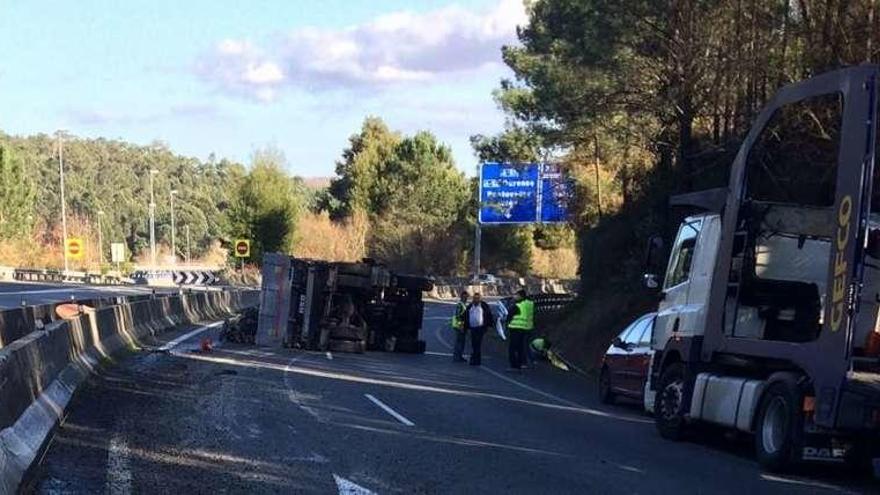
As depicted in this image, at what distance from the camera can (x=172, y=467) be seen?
358 inches

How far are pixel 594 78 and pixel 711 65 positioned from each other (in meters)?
3.29

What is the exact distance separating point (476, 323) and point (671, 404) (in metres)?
11.2

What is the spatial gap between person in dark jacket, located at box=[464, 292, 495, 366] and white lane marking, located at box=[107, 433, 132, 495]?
13.4m

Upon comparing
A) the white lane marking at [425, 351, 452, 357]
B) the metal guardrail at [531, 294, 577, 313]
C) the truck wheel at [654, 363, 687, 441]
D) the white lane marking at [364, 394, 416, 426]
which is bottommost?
the white lane marking at [425, 351, 452, 357]

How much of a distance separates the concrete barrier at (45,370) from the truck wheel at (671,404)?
6.97 metres

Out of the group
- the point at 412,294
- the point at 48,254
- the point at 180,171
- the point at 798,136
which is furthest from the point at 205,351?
the point at 180,171

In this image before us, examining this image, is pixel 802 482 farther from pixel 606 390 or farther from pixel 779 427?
pixel 606 390

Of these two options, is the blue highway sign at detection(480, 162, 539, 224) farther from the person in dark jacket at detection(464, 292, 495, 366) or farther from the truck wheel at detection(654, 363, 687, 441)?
the truck wheel at detection(654, 363, 687, 441)

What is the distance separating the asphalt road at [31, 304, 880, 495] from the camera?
8828 millimetres

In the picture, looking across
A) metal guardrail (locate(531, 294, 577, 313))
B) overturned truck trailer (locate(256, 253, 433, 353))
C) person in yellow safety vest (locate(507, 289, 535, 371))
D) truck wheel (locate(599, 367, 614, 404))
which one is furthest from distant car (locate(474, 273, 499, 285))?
truck wheel (locate(599, 367, 614, 404))

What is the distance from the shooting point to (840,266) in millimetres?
9352

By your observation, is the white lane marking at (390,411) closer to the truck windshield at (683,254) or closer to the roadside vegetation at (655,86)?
the truck windshield at (683,254)

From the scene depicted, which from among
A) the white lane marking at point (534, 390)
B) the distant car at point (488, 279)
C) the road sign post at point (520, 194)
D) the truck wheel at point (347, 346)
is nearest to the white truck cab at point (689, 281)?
the white lane marking at point (534, 390)

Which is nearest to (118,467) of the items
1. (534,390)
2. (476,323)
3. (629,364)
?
(629,364)
